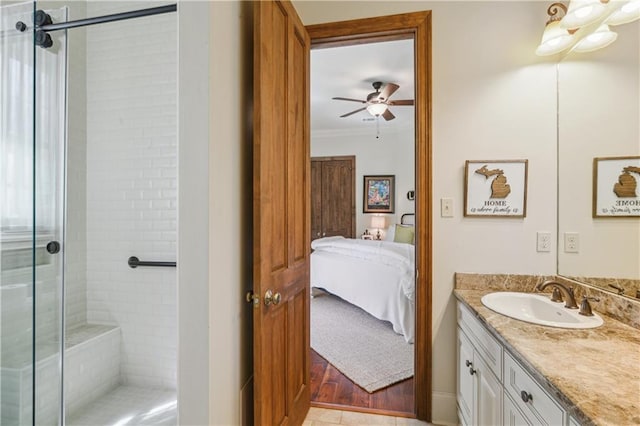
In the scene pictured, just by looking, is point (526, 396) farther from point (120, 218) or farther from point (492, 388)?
point (120, 218)

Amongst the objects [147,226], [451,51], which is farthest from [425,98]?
[147,226]

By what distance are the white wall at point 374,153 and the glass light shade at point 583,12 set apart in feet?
14.3

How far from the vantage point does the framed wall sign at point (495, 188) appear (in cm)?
183

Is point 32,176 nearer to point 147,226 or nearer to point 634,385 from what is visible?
point 147,226

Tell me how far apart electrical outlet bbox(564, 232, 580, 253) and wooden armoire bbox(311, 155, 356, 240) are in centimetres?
451

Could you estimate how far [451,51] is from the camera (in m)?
1.89

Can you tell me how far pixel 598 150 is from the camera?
1563 mm

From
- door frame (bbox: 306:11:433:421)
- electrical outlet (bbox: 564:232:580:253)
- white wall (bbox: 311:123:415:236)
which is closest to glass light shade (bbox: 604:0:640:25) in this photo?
door frame (bbox: 306:11:433:421)

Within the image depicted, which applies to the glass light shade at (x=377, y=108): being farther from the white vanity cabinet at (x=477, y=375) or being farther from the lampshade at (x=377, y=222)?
the white vanity cabinet at (x=477, y=375)

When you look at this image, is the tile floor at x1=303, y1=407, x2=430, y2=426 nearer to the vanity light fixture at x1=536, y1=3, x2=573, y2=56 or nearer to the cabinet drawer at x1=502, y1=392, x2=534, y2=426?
the cabinet drawer at x1=502, y1=392, x2=534, y2=426

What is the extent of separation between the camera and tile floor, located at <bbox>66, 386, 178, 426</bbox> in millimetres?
1758

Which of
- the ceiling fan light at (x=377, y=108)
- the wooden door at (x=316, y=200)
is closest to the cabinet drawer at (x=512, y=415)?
the ceiling fan light at (x=377, y=108)

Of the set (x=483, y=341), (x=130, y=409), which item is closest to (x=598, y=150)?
A: (x=483, y=341)

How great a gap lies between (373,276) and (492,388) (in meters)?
2.16
